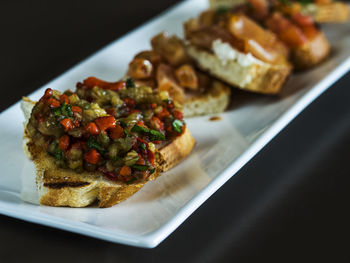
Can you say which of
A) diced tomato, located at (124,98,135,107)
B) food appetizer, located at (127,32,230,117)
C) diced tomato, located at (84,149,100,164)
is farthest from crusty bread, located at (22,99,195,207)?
food appetizer, located at (127,32,230,117)

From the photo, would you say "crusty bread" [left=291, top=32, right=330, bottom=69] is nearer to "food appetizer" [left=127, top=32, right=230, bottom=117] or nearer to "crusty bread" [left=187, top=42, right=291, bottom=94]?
"crusty bread" [left=187, top=42, right=291, bottom=94]

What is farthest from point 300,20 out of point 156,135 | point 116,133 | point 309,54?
point 116,133

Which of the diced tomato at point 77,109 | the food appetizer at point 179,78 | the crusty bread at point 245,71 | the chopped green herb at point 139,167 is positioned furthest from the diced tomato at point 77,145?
the crusty bread at point 245,71

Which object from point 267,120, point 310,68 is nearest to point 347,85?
point 310,68

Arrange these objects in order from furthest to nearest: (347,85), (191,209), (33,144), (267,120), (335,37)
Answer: (335,37) → (347,85) → (267,120) → (33,144) → (191,209)

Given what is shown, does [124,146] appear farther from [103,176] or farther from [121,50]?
[121,50]
